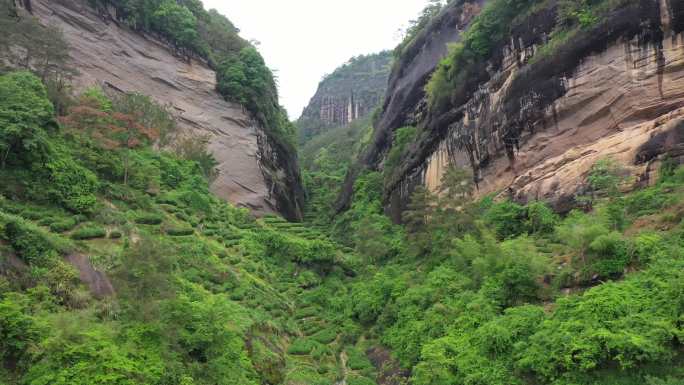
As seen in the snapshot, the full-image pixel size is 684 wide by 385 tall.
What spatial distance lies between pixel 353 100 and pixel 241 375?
11220 centimetres

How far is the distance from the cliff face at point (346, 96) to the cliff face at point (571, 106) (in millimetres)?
86274

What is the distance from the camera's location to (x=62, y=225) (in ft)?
56.7

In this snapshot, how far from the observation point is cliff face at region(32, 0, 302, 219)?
4038 centimetres

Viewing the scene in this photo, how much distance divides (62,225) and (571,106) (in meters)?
23.4

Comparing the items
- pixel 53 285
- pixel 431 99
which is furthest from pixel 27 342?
pixel 431 99

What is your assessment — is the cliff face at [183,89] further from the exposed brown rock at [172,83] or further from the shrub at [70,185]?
the shrub at [70,185]

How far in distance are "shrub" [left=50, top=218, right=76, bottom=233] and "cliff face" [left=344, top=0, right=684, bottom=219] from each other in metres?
20.2

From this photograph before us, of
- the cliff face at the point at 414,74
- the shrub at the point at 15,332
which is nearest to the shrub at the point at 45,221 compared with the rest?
the shrub at the point at 15,332

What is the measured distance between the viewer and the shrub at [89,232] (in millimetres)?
17344

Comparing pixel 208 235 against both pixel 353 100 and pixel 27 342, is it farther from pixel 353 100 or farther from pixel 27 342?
pixel 353 100

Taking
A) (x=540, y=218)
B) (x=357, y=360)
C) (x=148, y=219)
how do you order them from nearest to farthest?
(x=540, y=218) < (x=357, y=360) < (x=148, y=219)

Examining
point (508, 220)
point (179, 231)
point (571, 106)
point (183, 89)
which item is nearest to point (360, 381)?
point (508, 220)

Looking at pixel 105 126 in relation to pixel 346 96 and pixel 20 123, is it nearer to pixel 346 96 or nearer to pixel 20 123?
pixel 20 123

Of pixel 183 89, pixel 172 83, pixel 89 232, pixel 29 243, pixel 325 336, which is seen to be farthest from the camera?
pixel 183 89
